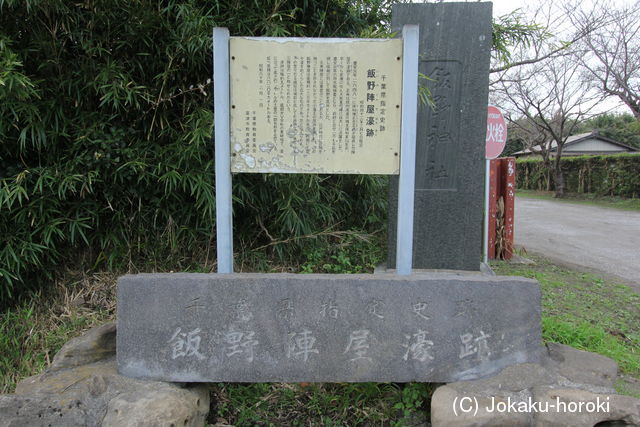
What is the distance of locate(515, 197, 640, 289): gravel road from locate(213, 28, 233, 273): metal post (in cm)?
468

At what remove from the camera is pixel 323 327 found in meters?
2.23

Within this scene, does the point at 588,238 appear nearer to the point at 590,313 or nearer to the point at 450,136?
the point at 590,313

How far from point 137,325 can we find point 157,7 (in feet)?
7.49

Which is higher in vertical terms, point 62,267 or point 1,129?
point 1,129

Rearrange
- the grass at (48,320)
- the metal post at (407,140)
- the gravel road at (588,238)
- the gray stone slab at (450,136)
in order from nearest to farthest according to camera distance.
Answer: the metal post at (407,140)
the grass at (48,320)
the gray stone slab at (450,136)
the gravel road at (588,238)

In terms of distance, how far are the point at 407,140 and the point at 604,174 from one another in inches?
645

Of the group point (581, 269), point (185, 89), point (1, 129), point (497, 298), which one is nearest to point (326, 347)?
point (497, 298)

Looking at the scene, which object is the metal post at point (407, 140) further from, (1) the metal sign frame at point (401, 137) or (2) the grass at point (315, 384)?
(2) the grass at point (315, 384)

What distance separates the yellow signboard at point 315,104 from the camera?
7.66ft

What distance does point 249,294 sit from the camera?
2.22 meters

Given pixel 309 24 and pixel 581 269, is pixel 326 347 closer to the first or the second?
pixel 309 24

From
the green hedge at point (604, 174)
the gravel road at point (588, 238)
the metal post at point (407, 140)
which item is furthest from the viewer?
the green hedge at point (604, 174)

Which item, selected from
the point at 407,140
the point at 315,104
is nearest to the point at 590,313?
the point at 407,140

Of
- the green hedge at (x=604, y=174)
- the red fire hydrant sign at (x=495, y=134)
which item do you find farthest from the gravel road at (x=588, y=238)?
the green hedge at (x=604, y=174)
